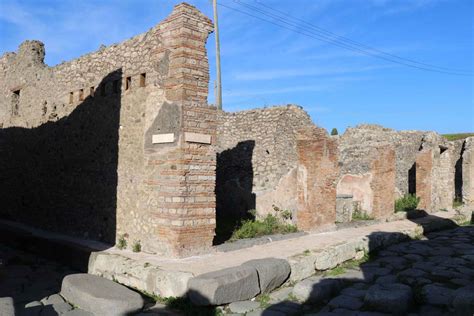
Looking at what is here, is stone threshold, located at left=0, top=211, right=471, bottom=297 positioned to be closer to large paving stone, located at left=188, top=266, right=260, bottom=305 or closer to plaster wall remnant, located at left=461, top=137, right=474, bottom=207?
large paving stone, located at left=188, top=266, right=260, bottom=305

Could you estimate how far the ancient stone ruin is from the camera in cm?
650

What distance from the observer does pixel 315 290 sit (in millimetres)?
5148

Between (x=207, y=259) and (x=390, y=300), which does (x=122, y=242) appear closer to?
(x=207, y=259)

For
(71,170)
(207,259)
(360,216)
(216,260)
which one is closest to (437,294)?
(216,260)

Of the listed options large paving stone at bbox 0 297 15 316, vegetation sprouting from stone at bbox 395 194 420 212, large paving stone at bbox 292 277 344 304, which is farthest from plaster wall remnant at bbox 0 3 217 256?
vegetation sprouting from stone at bbox 395 194 420 212

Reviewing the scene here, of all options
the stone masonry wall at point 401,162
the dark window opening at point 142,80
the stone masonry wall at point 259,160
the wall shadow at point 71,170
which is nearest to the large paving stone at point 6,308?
the wall shadow at point 71,170

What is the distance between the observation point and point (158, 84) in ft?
22.2

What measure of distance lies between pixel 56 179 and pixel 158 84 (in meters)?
4.01

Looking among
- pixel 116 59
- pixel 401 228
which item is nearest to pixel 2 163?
pixel 116 59

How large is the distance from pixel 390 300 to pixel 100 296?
312 cm

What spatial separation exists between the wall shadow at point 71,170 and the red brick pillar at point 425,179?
955 centimetres

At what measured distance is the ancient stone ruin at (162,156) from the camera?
6.50m

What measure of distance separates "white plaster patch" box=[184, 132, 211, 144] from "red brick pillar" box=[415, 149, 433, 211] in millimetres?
8944

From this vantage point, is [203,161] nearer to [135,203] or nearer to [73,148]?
[135,203]
